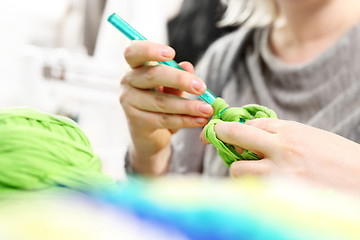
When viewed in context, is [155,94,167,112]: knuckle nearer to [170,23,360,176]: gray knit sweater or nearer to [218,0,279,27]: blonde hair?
[170,23,360,176]: gray knit sweater

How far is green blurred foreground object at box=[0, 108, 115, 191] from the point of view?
18cm

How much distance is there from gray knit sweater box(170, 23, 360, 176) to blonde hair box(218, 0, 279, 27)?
0.05m

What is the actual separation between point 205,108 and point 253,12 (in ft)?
1.84

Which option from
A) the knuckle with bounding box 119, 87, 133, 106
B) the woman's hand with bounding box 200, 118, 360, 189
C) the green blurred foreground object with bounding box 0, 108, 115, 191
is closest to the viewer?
the green blurred foreground object with bounding box 0, 108, 115, 191

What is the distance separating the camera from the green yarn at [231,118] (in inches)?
12.4

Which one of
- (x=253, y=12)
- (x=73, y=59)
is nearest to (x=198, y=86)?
(x=253, y=12)

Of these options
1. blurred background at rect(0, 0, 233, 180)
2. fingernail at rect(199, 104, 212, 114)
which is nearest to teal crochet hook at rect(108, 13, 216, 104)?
fingernail at rect(199, 104, 212, 114)

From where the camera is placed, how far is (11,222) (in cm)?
15

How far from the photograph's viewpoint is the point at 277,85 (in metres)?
0.75

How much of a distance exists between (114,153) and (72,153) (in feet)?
3.58

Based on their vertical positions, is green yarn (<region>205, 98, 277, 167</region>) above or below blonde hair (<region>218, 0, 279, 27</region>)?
below

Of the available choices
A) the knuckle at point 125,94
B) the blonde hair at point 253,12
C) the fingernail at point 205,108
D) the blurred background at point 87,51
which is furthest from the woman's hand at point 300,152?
the blurred background at point 87,51

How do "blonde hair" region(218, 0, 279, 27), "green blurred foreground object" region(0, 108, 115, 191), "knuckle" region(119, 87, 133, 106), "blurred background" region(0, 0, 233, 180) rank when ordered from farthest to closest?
"blurred background" region(0, 0, 233, 180) < "blonde hair" region(218, 0, 279, 27) < "knuckle" region(119, 87, 133, 106) < "green blurred foreground object" region(0, 108, 115, 191)

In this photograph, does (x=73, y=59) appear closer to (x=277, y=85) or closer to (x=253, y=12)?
(x=253, y=12)
